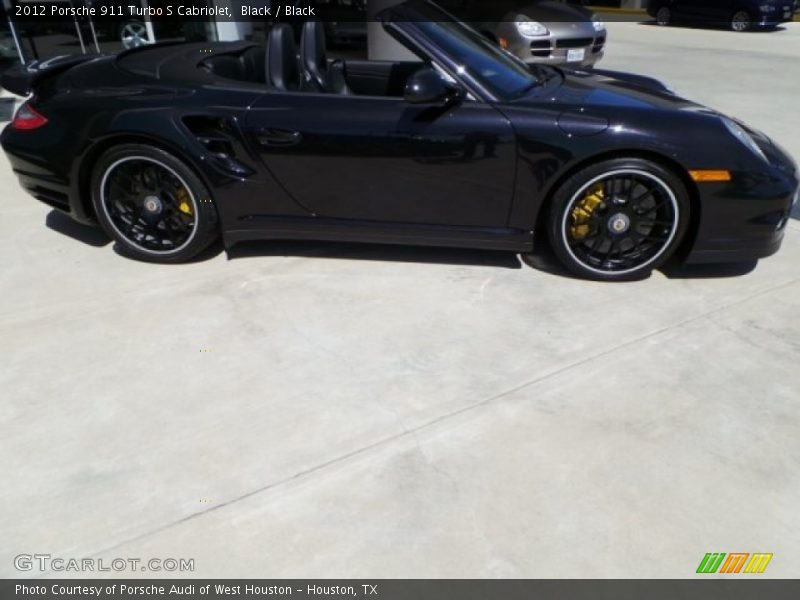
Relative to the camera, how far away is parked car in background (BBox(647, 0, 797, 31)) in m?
14.0

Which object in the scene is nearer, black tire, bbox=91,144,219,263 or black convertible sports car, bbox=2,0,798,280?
black convertible sports car, bbox=2,0,798,280

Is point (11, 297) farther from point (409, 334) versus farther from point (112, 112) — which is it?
A: point (409, 334)

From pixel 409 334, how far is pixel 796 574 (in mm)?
1655

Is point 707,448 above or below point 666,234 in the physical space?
below

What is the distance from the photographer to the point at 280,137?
118 inches

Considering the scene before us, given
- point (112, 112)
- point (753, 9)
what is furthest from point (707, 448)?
point (753, 9)

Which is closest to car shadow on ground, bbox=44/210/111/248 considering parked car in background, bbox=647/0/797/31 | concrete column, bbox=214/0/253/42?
concrete column, bbox=214/0/253/42

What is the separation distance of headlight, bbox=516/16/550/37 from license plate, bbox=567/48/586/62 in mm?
444

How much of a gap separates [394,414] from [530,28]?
7177mm

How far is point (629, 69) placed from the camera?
368 inches

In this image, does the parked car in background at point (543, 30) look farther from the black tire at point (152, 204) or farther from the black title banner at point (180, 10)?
the black tire at point (152, 204)

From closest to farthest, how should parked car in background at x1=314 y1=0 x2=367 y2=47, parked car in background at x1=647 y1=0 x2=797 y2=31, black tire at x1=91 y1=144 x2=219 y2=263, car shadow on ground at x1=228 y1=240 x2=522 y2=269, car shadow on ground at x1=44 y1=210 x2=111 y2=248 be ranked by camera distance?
black tire at x1=91 y1=144 x2=219 y2=263
car shadow on ground at x1=228 y1=240 x2=522 y2=269
car shadow on ground at x1=44 y1=210 x2=111 y2=248
parked car in background at x1=314 y1=0 x2=367 y2=47
parked car in background at x1=647 y1=0 x2=797 y2=31
